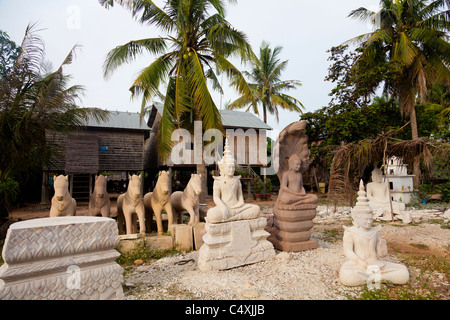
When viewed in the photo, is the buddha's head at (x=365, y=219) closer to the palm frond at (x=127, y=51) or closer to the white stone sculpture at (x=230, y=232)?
the white stone sculpture at (x=230, y=232)

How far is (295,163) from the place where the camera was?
17.6 feet

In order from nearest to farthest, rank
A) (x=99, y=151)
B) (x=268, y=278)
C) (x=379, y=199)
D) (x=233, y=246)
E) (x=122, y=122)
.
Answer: (x=268, y=278), (x=233, y=246), (x=379, y=199), (x=99, y=151), (x=122, y=122)

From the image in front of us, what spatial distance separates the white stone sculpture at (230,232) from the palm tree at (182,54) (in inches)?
175

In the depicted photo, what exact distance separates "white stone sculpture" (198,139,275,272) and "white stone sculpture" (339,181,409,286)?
1350mm

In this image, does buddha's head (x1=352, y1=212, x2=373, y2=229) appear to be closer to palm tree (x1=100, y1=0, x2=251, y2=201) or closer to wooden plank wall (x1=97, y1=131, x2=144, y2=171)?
palm tree (x1=100, y1=0, x2=251, y2=201)

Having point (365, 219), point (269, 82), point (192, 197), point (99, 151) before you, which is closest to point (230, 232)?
point (192, 197)

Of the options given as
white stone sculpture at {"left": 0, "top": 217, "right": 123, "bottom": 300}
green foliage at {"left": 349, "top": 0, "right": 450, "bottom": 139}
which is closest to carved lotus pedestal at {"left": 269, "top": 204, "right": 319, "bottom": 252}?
white stone sculpture at {"left": 0, "top": 217, "right": 123, "bottom": 300}

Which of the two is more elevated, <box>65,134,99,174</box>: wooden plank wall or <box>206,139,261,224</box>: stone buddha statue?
<box>65,134,99,174</box>: wooden plank wall

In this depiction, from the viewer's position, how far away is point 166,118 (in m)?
8.62

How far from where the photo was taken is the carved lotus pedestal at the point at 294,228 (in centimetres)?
484

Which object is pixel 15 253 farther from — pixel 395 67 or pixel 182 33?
pixel 395 67

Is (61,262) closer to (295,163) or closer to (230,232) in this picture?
(230,232)

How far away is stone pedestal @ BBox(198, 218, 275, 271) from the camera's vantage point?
154 inches

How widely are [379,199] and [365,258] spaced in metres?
6.28
